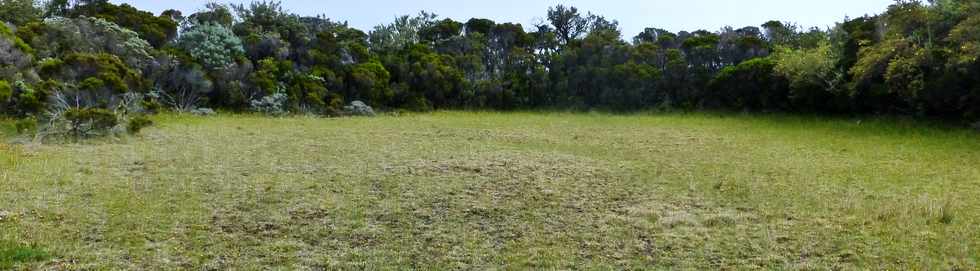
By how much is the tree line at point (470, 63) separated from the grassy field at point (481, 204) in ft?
8.13

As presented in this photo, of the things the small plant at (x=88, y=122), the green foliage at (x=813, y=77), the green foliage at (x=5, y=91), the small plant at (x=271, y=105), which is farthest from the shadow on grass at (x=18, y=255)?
the green foliage at (x=813, y=77)

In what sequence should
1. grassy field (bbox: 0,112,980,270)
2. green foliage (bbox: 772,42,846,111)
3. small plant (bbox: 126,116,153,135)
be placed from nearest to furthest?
Answer: grassy field (bbox: 0,112,980,270) < small plant (bbox: 126,116,153,135) < green foliage (bbox: 772,42,846,111)

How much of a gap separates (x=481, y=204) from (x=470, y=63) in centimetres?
1614

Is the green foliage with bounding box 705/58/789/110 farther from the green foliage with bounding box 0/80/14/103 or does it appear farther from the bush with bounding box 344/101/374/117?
the green foliage with bounding box 0/80/14/103

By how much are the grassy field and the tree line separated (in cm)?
248

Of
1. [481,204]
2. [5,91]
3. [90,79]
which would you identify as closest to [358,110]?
[90,79]

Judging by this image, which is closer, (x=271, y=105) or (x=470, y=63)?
(x=271, y=105)

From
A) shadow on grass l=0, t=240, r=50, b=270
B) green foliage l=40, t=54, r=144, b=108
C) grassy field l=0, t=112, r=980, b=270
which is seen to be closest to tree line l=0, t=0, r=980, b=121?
green foliage l=40, t=54, r=144, b=108

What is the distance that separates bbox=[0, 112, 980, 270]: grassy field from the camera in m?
4.51

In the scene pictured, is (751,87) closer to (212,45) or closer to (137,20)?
(212,45)

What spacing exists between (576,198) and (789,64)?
11980mm

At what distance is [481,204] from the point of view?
20.5 feet

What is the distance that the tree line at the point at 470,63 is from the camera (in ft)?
42.1

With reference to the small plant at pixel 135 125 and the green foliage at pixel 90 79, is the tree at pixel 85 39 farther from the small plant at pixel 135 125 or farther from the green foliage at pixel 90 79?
the small plant at pixel 135 125
